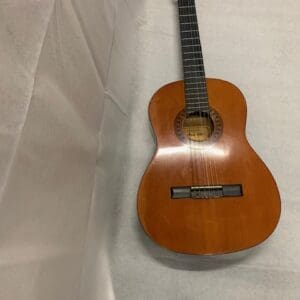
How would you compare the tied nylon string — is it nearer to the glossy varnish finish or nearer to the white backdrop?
the glossy varnish finish

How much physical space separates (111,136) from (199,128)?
25cm

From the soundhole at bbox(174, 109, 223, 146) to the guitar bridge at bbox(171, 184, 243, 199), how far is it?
0.39 ft

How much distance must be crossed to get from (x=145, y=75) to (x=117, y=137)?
0.84 feet

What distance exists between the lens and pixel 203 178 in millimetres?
775

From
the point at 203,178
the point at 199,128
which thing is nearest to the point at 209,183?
the point at 203,178

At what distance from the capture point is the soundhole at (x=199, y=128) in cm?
82

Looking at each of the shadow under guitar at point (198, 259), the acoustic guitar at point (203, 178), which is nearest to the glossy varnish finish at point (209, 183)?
the acoustic guitar at point (203, 178)

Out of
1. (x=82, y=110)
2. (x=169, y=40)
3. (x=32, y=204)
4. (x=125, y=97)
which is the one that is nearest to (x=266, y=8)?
(x=169, y=40)

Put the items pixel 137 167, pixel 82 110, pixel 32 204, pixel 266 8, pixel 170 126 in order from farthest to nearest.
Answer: pixel 266 8, pixel 137 167, pixel 170 126, pixel 82 110, pixel 32 204

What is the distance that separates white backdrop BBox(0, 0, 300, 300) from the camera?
1.59 feet

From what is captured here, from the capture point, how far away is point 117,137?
0.96m

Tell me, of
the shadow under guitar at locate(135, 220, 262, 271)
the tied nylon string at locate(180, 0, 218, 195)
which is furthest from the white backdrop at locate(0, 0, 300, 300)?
the tied nylon string at locate(180, 0, 218, 195)

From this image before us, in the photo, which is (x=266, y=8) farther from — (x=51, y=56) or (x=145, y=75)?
(x=51, y=56)

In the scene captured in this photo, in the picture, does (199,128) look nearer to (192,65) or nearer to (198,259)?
(192,65)
